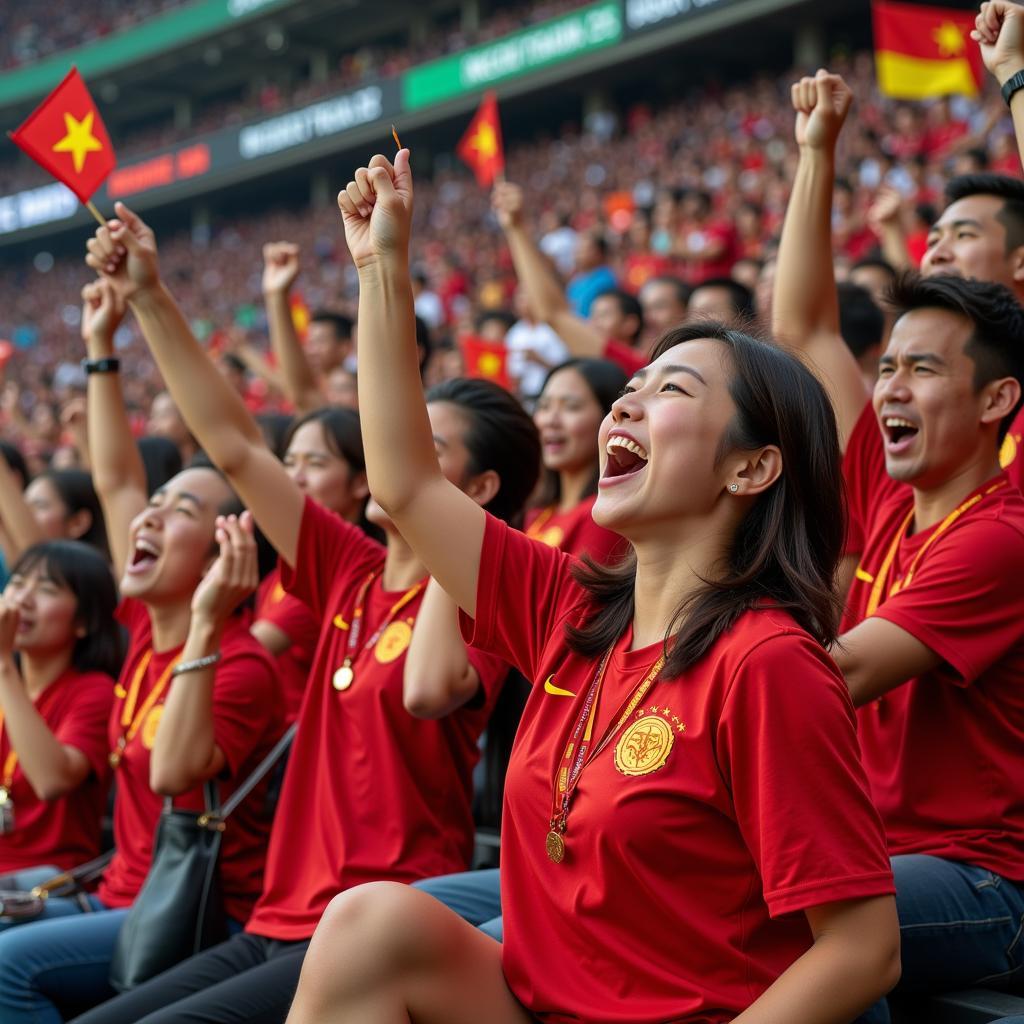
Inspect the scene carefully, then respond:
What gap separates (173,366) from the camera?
10.3 ft

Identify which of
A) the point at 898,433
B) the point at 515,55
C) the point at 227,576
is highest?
the point at 515,55

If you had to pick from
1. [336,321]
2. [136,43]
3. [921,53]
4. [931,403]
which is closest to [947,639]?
[931,403]

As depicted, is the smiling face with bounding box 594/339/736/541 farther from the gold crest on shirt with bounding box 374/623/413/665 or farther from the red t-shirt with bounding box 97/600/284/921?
the red t-shirt with bounding box 97/600/284/921

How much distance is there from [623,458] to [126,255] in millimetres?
1542

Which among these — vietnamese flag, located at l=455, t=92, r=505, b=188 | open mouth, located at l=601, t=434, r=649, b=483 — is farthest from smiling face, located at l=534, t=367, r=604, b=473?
vietnamese flag, located at l=455, t=92, r=505, b=188

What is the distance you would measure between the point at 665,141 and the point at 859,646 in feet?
56.1

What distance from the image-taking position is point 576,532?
3.82 meters

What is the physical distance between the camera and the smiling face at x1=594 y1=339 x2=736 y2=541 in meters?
2.00

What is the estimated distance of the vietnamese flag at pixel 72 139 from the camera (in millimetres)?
3508

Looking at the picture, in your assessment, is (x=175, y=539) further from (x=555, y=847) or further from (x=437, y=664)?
(x=555, y=847)

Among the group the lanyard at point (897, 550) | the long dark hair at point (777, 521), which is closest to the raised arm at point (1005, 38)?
the lanyard at point (897, 550)

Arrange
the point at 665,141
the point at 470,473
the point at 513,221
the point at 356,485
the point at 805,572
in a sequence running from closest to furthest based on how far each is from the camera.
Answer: the point at 805,572
the point at 470,473
the point at 356,485
the point at 513,221
the point at 665,141

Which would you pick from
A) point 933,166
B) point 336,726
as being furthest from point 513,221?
point 933,166

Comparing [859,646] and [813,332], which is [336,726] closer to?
[859,646]
